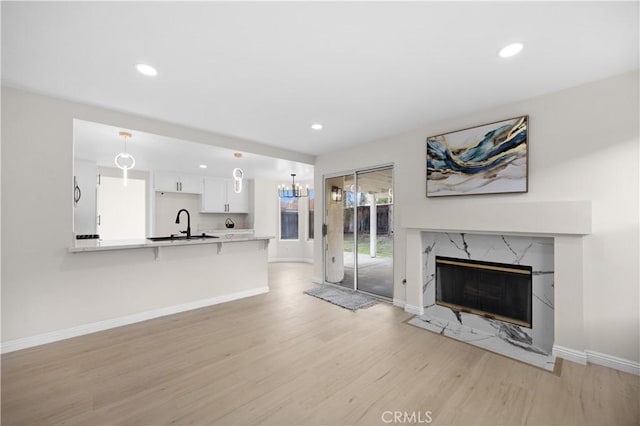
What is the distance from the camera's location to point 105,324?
3045 millimetres

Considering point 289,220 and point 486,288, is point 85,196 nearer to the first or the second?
point 289,220

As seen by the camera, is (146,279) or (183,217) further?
(183,217)

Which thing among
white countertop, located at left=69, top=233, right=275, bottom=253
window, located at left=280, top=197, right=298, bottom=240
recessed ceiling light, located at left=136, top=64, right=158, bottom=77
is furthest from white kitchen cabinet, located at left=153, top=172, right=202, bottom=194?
recessed ceiling light, located at left=136, top=64, right=158, bottom=77

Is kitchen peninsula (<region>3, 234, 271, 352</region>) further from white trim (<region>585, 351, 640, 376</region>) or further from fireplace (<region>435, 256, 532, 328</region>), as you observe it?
white trim (<region>585, 351, 640, 376</region>)

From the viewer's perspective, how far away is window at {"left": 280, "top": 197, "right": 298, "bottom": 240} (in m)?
7.88

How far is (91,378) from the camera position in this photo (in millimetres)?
2137

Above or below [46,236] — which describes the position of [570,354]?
below

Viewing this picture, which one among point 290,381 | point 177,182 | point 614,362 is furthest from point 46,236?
point 614,362

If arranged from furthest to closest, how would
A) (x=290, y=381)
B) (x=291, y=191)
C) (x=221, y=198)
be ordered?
1. (x=291, y=191)
2. (x=221, y=198)
3. (x=290, y=381)

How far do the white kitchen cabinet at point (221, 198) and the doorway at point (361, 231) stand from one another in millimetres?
3204

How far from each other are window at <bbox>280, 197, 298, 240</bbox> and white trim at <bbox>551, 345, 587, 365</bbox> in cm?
617

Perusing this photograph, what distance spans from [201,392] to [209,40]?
99.3 inches
